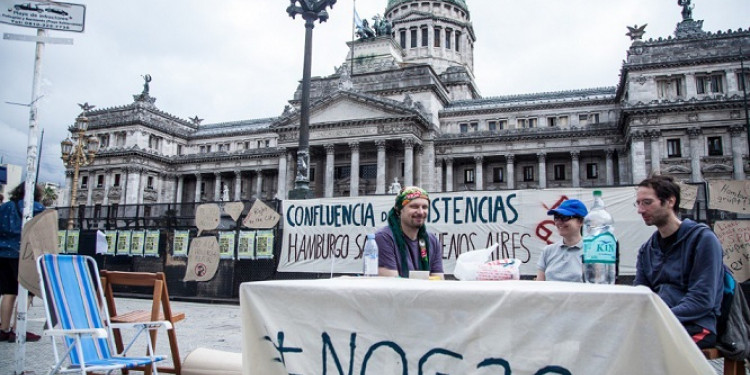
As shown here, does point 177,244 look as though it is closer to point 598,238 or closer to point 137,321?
point 137,321

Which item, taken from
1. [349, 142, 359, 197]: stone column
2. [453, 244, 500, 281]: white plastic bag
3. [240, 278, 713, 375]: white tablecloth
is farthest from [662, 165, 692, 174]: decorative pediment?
[240, 278, 713, 375]: white tablecloth

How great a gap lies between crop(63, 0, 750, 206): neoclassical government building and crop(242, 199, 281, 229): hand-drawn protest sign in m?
27.7

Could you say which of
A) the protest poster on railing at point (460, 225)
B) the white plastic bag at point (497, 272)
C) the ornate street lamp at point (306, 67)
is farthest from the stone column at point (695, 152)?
the white plastic bag at point (497, 272)

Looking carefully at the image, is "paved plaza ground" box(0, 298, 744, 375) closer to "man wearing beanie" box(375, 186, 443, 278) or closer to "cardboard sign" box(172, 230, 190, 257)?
"cardboard sign" box(172, 230, 190, 257)

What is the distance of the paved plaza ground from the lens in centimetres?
607

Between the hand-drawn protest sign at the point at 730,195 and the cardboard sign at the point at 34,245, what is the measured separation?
10710 millimetres

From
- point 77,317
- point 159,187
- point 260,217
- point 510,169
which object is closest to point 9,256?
point 77,317

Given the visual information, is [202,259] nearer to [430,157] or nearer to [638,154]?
[430,157]

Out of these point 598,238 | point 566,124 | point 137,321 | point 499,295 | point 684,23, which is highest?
point 684,23

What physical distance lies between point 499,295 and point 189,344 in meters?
6.10

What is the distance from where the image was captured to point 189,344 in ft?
24.1

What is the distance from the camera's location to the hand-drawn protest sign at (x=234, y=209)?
13148 mm

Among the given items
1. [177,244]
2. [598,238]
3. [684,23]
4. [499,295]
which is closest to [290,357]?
[499,295]

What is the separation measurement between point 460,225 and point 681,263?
7.37 metres
